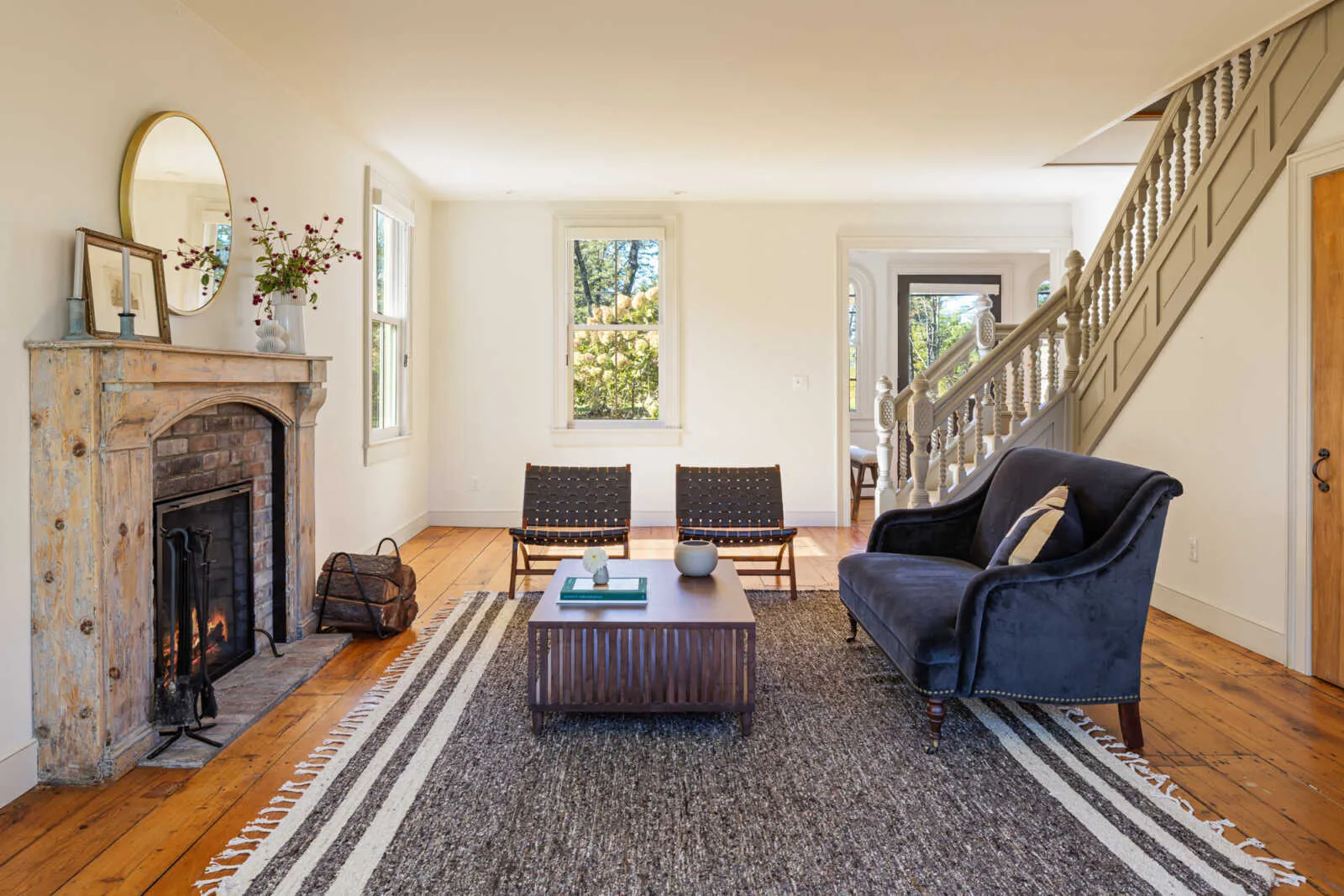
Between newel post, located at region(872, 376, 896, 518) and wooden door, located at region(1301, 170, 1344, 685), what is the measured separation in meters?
2.18

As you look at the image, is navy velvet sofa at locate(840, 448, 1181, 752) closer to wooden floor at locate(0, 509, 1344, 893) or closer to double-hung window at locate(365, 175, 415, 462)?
wooden floor at locate(0, 509, 1344, 893)

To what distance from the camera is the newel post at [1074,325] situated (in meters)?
5.29

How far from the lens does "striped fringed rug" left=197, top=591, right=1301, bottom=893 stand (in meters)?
2.10

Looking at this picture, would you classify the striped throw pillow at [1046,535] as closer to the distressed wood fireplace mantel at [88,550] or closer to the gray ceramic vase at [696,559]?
the gray ceramic vase at [696,559]

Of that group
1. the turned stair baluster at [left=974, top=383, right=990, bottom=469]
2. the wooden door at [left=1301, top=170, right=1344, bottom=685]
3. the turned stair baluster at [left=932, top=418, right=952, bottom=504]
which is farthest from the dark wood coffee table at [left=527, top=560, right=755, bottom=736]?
the turned stair baluster at [left=974, top=383, right=990, bottom=469]

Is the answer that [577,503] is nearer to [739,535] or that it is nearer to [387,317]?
[739,535]

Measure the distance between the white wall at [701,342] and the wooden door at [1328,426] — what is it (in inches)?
158

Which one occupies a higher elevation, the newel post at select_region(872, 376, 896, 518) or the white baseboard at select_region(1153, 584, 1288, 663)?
the newel post at select_region(872, 376, 896, 518)

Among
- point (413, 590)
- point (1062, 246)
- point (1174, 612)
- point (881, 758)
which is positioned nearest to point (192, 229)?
point (413, 590)

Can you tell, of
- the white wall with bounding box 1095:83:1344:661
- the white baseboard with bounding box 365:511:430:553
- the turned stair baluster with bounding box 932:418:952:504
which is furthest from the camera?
the white baseboard with bounding box 365:511:430:553

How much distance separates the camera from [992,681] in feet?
9.21

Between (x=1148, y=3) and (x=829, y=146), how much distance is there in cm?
233

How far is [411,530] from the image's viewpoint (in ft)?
22.3

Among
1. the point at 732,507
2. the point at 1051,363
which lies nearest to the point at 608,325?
the point at 732,507
